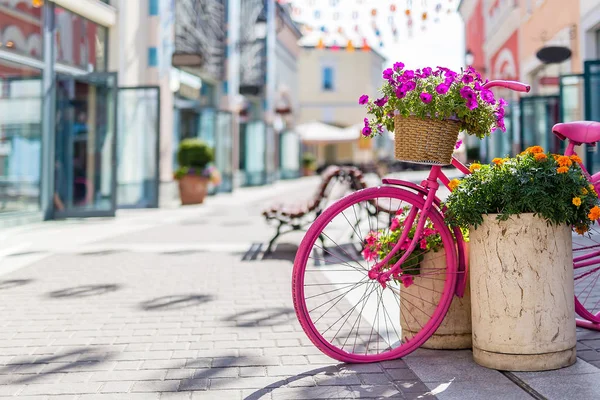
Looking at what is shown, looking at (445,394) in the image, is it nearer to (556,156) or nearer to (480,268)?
(480,268)

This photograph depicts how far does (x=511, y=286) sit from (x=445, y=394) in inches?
23.0

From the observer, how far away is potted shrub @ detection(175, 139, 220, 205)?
16469 millimetres

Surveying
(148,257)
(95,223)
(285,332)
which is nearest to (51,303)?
(285,332)

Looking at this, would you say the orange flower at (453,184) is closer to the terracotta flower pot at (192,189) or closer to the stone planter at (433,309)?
the stone planter at (433,309)

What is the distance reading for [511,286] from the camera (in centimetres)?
318

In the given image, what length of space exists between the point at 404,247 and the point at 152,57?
518 inches

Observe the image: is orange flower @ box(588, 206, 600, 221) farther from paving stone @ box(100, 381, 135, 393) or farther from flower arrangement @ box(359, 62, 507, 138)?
paving stone @ box(100, 381, 135, 393)

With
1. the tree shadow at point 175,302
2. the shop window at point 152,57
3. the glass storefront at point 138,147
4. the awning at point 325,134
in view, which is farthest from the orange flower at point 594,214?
the awning at point 325,134

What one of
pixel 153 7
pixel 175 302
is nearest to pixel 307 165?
pixel 153 7

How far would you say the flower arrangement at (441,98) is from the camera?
329 cm

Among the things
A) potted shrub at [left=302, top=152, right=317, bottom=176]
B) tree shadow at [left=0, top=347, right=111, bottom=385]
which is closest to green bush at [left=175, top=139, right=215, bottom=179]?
tree shadow at [left=0, top=347, right=111, bottom=385]

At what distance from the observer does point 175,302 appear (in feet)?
16.9

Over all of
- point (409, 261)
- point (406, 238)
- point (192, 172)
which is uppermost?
point (192, 172)

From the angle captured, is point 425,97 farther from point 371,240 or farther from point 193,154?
point 193,154
